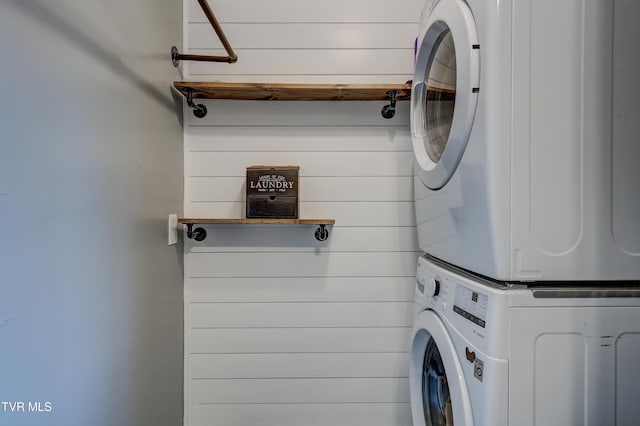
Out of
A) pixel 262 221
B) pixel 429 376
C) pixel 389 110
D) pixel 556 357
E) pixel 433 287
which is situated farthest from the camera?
pixel 389 110

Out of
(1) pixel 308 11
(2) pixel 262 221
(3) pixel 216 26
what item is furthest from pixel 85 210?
(1) pixel 308 11

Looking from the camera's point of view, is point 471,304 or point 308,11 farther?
point 308,11

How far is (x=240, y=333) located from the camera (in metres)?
1.43

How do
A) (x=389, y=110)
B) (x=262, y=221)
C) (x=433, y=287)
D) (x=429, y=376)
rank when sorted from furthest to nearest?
1. (x=389, y=110)
2. (x=262, y=221)
3. (x=429, y=376)
4. (x=433, y=287)

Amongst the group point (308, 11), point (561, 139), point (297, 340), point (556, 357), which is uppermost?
point (308, 11)

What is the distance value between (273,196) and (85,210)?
26.0 inches

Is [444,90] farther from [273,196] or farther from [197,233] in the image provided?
[197,233]

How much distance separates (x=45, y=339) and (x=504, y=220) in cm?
103

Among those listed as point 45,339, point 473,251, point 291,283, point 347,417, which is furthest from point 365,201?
point 45,339

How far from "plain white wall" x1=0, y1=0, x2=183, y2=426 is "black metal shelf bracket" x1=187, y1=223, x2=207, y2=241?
0.17 metres

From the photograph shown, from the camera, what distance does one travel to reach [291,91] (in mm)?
1291

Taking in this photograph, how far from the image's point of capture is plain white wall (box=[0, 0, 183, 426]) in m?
0.60

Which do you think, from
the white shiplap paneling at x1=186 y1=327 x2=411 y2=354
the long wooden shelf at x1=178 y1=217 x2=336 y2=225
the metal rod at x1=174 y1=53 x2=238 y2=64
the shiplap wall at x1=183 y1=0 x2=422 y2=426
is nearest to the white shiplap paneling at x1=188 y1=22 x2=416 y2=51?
the shiplap wall at x1=183 y1=0 x2=422 y2=426

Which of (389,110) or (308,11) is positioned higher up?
(308,11)
